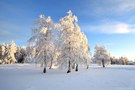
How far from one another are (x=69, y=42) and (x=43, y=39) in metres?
5.30

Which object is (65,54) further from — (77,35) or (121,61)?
(121,61)

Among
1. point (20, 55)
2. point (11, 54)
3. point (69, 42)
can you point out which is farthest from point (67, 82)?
point (20, 55)

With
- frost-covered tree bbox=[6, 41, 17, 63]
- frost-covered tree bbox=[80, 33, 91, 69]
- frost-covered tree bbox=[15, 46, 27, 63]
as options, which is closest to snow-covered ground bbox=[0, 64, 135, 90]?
frost-covered tree bbox=[80, 33, 91, 69]

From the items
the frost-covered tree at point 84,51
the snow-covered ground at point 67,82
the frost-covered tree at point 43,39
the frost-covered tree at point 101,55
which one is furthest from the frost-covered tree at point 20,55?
the snow-covered ground at point 67,82

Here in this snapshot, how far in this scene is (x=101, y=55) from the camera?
7556 centimetres

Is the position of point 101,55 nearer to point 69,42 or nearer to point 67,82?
point 69,42

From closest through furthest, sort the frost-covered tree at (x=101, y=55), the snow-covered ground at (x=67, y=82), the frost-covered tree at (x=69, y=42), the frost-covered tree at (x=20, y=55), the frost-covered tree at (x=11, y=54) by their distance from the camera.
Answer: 1. the snow-covered ground at (x=67, y=82)
2. the frost-covered tree at (x=69, y=42)
3. the frost-covered tree at (x=101, y=55)
4. the frost-covered tree at (x=11, y=54)
5. the frost-covered tree at (x=20, y=55)

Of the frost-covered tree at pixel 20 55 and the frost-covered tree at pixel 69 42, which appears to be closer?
the frost-covered tree at pixel 69 42

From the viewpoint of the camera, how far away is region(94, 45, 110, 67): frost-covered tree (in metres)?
75.6

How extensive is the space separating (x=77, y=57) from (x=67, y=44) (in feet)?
10.8

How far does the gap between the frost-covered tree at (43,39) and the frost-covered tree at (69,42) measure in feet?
8.28

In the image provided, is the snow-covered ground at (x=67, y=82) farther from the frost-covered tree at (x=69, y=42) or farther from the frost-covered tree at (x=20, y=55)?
the frost-covered tree at (x=20, y=55)

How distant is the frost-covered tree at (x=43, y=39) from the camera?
38.0 metres

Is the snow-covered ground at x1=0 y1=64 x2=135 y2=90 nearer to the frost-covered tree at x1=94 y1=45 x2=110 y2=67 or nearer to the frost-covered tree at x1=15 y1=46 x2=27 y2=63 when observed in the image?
the frost-covered tree at x1=94 y1=45 x2=110 y2=67
